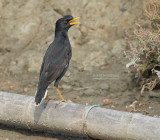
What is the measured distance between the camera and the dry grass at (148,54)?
7191mm

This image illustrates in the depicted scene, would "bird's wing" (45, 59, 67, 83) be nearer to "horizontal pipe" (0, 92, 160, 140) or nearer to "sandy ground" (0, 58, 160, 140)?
"horizontal pipe" (0, 92, 160, 140)

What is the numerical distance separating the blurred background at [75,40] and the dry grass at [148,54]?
476 millimetres

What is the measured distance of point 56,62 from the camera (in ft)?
20.0

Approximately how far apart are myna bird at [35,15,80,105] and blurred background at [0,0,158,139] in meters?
1.75

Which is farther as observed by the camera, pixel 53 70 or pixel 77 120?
pixel 53 70

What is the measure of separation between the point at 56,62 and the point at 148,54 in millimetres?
2224

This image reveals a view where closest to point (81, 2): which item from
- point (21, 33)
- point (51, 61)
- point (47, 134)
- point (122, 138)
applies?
point (21, 33)

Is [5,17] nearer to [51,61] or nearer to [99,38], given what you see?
[99,38]

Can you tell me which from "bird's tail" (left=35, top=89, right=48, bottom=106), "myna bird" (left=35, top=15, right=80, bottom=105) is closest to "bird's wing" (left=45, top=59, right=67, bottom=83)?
"myna bird" (left=35, top=15, right=80, bottom=105)

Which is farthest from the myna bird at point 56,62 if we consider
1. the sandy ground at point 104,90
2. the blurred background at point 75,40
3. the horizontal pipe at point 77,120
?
the blurred background at point 75,40

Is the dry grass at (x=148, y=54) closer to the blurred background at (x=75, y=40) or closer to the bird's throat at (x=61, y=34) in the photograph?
the blurred background at (x=75, y=40)

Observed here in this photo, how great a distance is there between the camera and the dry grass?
7.19 m

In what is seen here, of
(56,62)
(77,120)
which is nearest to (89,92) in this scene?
(56,62)

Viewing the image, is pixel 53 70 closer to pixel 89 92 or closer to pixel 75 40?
pixel 89 92
